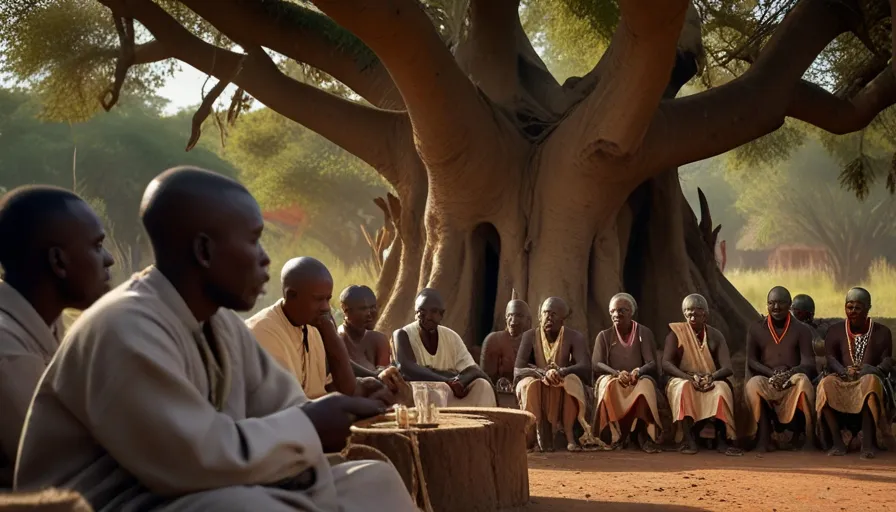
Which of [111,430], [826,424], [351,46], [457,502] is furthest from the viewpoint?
[351,46]

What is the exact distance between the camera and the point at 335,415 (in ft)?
10.3

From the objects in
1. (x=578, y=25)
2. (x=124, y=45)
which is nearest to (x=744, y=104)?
(x=578, y=25)

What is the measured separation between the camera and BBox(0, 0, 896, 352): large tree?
1145 centimetres

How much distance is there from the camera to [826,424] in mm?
10305

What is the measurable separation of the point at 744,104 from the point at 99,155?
29.4 m

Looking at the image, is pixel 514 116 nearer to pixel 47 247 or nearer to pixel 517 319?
pixel 517 319

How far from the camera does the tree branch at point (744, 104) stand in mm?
12281

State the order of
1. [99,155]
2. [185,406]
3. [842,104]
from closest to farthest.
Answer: [185,406]
[842,104]
[99,155]

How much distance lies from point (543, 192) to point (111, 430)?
1013 centimetres

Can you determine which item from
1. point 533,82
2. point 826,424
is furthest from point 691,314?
point 533,82

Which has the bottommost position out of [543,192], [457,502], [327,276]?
[457,502]

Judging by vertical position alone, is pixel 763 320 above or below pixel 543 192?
below

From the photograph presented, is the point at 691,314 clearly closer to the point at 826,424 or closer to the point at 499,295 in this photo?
the point at 826,424

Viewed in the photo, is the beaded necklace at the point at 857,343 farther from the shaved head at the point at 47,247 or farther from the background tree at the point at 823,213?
the background tree at the point at 823,213
